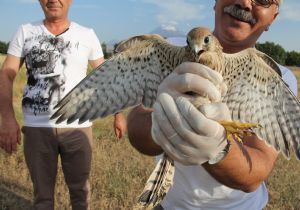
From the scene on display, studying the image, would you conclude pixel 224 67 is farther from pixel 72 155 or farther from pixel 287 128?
pixel 72 155

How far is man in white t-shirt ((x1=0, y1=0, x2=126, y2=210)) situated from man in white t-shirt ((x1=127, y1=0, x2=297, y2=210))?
177 centimetres

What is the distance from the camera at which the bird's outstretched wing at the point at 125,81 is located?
3.51m

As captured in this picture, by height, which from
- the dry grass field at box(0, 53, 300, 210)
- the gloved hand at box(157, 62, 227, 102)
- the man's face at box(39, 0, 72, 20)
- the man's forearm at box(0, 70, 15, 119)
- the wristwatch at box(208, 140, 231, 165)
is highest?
the gloved hand at box(157, 62, 227, 102)

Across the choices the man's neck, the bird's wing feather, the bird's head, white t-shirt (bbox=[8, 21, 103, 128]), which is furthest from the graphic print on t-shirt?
→ the bird's head

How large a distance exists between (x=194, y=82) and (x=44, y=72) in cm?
280

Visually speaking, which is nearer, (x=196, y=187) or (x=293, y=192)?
(x=196, y=187)

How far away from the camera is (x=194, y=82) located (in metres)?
2.82

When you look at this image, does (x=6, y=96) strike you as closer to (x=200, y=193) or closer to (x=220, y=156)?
(x=200, y=193)

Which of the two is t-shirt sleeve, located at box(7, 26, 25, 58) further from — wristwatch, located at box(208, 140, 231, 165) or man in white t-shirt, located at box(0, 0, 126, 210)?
wristwatch, located at box(208, 140, 231, 165)

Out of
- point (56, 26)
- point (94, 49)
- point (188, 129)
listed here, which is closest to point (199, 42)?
point (188, 129)

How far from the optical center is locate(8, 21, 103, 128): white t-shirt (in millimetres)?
5188

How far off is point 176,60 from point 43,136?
2.42 metres

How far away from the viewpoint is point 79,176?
221 inches

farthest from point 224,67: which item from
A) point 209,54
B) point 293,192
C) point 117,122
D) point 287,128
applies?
point 293,192
